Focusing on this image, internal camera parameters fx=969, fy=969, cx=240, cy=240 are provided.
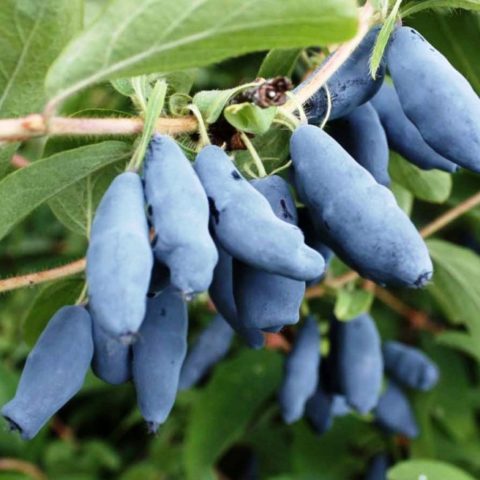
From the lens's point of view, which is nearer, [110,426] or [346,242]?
[346,242]

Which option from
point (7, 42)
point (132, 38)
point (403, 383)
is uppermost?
point (132, 38)

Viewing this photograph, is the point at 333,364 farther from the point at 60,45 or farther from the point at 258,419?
the point at 60,45

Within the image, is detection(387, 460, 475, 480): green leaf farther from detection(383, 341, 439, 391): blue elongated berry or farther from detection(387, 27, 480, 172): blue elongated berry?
detection(387, 27, 480, 172): blue elongated berry

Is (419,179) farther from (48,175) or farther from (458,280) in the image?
(48,175)

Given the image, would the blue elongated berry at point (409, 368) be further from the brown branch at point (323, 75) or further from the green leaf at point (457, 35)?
the brown branch at point (323, 75)

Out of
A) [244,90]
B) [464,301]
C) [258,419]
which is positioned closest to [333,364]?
[464,301]

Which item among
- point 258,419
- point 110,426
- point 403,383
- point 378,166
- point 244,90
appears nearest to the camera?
point 244,90

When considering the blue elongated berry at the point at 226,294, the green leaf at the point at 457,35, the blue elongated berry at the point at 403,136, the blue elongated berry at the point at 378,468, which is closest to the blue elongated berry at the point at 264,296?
the blue elongated berry at the point at 226,294
